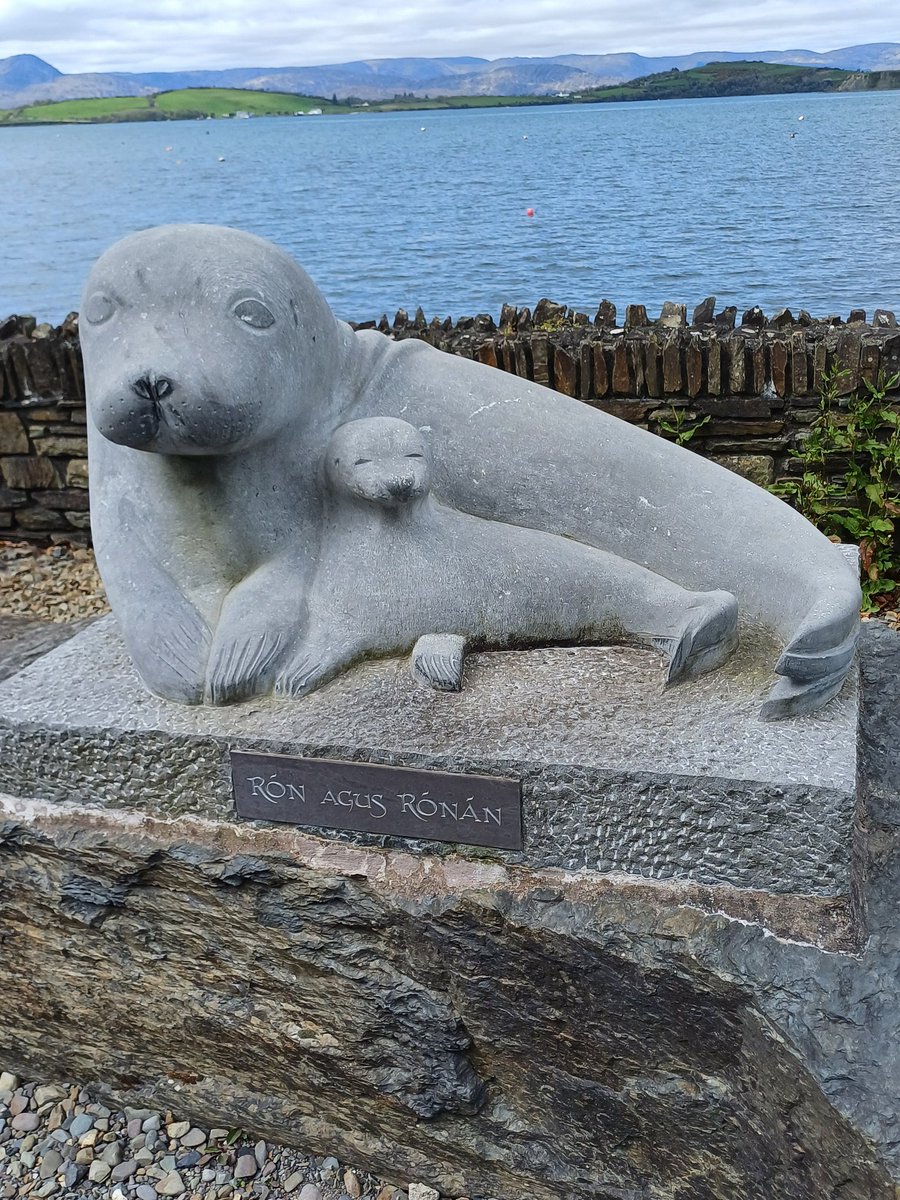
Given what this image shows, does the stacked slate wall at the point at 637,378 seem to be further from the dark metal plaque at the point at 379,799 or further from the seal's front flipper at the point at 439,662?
the dark metal plaque at the point at 379,799

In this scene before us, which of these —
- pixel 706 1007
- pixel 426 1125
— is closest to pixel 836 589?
pixel 706 1007

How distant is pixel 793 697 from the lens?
6.78ft

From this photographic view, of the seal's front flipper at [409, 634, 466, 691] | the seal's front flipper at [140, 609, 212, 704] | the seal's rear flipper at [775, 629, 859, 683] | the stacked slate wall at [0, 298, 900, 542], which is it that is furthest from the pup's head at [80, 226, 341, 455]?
the stacked slate wall at [0, 298, 900, 542]

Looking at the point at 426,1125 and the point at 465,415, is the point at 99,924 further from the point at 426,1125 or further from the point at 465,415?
the point at 465,415

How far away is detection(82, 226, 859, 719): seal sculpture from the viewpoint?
2.08 meters

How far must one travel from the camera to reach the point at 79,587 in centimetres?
474

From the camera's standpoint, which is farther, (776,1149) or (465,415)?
(465,415)

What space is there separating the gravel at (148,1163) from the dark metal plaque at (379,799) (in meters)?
0.87

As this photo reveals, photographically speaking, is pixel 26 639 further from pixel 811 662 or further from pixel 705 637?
pixel 811 662

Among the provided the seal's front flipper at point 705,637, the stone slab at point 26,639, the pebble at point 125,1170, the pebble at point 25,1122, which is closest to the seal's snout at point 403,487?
A: the seal's front flipper at point 705,637

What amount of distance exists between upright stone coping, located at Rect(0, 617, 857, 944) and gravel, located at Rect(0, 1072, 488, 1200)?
841mm

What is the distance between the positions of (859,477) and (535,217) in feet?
49.9

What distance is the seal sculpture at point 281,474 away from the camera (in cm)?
208

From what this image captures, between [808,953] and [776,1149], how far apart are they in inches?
14.7
